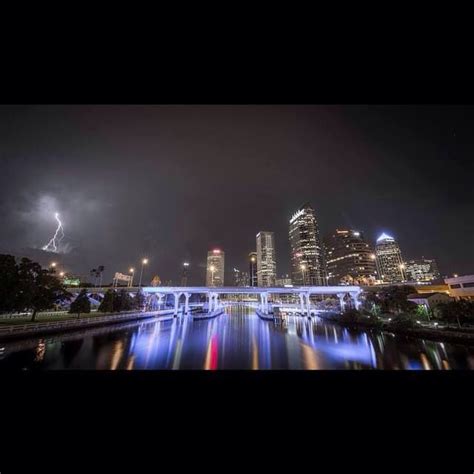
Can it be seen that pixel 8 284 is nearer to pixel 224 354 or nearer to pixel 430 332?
pixel 224 354

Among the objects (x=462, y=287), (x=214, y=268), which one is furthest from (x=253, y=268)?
(x=462, y=287)

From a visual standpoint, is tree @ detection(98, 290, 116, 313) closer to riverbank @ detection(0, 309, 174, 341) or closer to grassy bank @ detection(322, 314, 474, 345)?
riverbank @ detection(0, 309, 174, 341)

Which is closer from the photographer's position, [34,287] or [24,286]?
[24,286]

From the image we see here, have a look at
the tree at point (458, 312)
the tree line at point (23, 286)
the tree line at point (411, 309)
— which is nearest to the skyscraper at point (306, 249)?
the tree line at point (411, 309)
